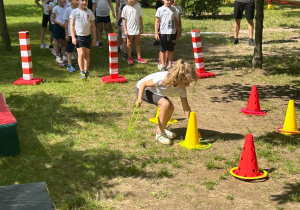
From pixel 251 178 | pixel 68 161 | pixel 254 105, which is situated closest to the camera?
pixel 251 178

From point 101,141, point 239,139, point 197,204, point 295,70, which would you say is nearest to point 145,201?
point 197,204

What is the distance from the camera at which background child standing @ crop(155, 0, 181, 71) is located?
37.4 feet

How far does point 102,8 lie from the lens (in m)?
13.9

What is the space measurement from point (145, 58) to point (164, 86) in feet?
20.9

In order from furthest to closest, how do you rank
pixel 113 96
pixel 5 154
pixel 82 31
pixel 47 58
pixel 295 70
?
pixel 47 58
pixel 295 70
pixel 82 31
pixel 113 96
pixel 5 154

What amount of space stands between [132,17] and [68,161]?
20.8 ft

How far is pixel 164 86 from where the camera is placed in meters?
7.03

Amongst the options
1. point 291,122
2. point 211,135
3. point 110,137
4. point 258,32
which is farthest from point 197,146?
point 258,32

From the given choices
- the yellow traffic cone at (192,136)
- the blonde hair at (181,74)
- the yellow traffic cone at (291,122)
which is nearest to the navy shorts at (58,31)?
the blonde hair at (181,74)

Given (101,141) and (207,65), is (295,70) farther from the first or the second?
(101,141)

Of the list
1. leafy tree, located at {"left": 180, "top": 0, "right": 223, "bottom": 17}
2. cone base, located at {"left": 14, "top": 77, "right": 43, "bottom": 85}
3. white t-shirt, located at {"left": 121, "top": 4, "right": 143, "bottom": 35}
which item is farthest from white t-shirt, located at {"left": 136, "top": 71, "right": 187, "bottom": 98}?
leafy tree, located at {"left": 180, "top": 0, "right": 223, "bottom": 17}

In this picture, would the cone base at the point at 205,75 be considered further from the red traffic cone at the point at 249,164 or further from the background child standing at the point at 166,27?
the red traffic cone at the point at 249,164

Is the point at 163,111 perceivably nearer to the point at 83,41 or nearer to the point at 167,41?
the point at 83,41

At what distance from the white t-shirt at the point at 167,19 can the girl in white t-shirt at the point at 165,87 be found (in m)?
4.39
